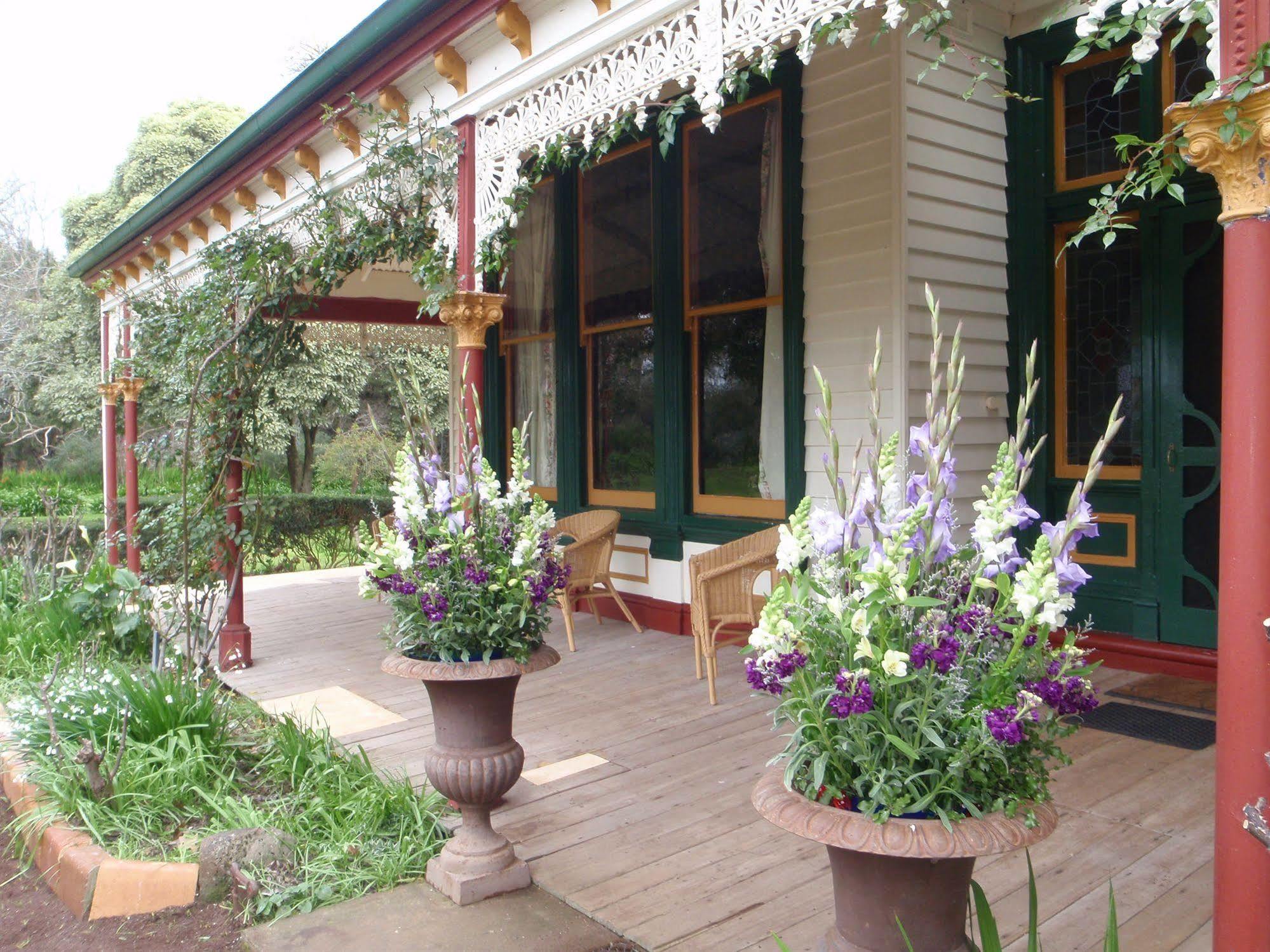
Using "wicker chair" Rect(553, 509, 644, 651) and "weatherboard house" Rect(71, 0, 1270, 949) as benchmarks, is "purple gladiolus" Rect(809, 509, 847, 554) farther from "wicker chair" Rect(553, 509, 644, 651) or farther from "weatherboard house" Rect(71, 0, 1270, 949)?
"wicker chair" Rect(553, 509, 644, 651)

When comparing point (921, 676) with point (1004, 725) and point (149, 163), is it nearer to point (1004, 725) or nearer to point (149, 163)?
point (1004, 725)

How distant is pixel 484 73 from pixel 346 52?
78 centimetres

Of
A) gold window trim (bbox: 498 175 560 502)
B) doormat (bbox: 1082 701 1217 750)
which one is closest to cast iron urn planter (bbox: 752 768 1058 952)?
doormat (bbox: 1082 701 1217 750)

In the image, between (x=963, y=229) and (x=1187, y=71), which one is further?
(x=963, y=229)

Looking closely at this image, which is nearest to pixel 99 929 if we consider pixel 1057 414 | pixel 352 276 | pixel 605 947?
pixel 605 947

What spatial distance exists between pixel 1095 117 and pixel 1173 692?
279cm

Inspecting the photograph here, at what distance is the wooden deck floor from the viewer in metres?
2.55

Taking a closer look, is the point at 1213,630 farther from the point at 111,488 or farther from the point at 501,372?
the point at 111,488

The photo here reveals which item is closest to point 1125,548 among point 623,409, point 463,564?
Result: point 623,409

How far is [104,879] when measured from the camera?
3102 mm

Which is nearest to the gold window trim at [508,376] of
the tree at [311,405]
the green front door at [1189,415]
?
the green front door at [1189,415]

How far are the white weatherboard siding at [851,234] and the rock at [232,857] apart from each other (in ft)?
10.2

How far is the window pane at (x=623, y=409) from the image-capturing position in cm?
648

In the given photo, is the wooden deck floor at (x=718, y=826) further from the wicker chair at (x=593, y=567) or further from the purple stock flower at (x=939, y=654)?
the purple stock flower at (x=939, y=654)
